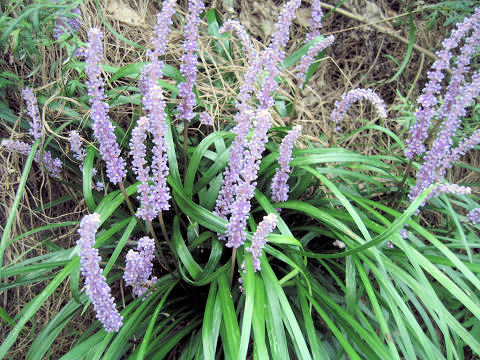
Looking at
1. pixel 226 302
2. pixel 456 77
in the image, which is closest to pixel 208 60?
pixel 456 77

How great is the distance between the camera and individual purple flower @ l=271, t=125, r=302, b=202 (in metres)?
1.56

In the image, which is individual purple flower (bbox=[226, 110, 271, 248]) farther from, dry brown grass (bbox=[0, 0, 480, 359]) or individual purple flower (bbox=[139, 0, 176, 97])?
dry brown grass (bbox=[0, 0, 480, 359])

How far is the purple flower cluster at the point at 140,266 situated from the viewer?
58.4 inches

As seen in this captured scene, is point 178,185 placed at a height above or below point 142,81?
below

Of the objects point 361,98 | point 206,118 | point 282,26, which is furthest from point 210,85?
point 361,98

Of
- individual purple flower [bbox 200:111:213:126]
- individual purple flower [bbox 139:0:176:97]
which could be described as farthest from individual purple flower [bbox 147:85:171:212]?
individual purple flower [bbox 200:111:213:126]

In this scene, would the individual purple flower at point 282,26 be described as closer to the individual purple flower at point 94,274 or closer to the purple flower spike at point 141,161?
the purple flower spike at point 141,161

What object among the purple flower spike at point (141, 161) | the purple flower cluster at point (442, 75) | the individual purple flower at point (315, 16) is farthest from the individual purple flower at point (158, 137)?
the individual purple flower at point (315, 16)

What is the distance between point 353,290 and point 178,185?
2.89 feet

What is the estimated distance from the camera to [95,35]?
49.3 inches

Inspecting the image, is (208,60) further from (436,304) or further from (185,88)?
(436,304)

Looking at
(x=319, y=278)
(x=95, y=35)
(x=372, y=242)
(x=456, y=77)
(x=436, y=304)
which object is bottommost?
(x=319, y=278)

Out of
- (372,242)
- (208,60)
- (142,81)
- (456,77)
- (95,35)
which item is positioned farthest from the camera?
(208,60)

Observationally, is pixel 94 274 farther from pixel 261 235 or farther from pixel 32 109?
pixel 32 109
